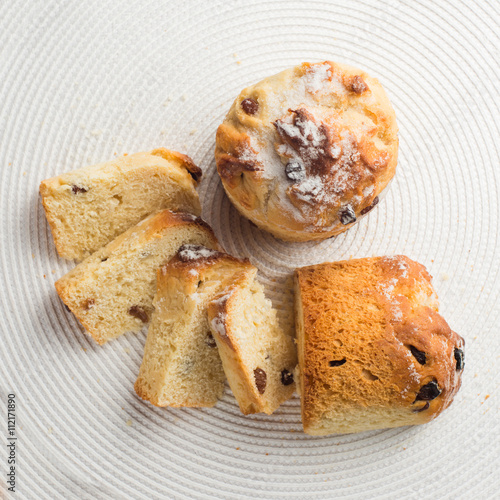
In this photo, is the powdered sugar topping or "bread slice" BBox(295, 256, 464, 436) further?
the powdered sugar topping

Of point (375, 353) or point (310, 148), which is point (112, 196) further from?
point (375, 353)

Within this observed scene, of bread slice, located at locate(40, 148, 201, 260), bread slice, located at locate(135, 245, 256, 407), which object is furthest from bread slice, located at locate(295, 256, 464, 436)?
bread slice, located at locate(40, 148, 201, 260)

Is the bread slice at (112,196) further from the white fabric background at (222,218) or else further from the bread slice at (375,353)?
the bread slice at (375,353)

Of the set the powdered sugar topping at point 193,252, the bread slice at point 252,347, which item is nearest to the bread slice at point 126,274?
the powdered sugar topping at point 193,252

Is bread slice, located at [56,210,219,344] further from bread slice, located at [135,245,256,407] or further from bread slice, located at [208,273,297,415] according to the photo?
bread slice, located at [208,273,297,415]

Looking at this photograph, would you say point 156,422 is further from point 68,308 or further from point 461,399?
point 461,399

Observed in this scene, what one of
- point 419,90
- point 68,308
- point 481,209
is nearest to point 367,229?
point 481,209
